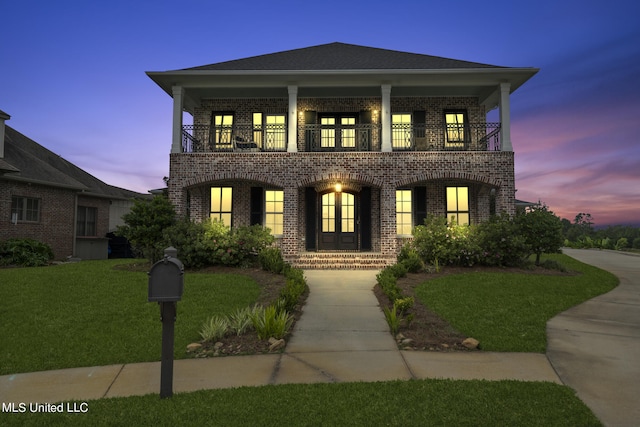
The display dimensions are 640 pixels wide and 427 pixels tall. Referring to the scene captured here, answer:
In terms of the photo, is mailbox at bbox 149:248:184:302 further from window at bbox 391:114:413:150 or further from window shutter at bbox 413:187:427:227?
window at bbox 391:114:413:150

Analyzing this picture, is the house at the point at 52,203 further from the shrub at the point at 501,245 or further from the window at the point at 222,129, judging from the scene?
the shrub at the point at 501,245

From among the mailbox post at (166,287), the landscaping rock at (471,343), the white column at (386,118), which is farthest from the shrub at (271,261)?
the mailbox post at (166,287)

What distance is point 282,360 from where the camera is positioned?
440 cm

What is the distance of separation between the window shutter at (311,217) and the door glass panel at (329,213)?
0.38 metres

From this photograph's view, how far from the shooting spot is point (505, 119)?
12750mm

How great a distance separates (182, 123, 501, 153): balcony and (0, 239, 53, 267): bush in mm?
6545

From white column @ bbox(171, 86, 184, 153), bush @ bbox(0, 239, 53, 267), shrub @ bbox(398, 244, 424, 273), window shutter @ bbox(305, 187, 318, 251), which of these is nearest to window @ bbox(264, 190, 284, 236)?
window shutter @ bbox(305, 187, 318, 251)

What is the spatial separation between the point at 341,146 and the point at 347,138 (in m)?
0.40

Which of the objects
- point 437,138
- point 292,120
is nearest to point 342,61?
point 292,120

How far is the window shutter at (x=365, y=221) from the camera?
45.9ft

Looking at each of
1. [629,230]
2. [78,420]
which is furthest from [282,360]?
[629,230]

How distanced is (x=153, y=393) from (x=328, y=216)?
10.9 metres

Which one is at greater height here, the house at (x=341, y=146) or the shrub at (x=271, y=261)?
the house at (x=341, y=146)

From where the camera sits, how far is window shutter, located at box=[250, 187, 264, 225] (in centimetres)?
1407
